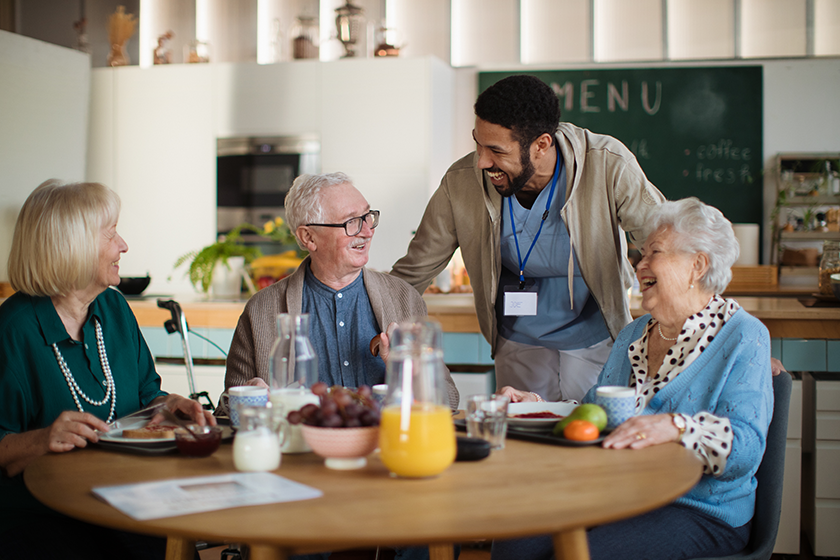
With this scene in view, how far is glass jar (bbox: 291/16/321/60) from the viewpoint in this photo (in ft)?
17.9

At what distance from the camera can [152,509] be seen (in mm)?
987

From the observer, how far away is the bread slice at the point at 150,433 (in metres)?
1.40

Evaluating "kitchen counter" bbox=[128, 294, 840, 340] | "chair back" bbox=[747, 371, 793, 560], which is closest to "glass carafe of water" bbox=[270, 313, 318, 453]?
"chair back" bbox=[747, 371, 793, 560]

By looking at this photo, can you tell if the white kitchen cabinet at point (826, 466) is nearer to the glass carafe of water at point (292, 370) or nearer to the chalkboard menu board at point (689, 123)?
the glass carafe of water at point (292, 370)

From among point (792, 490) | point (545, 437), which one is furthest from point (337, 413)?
point (792, 490)

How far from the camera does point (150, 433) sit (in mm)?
1413

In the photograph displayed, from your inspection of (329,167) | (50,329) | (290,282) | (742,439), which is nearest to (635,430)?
(742,439)

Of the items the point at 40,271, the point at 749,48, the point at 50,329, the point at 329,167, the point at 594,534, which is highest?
the point at 749,48

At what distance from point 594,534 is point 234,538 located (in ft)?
2.69

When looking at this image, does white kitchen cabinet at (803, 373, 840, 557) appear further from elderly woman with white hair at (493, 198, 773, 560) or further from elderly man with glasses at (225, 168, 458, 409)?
elderly man with glasses at (225, 168, 458, 409)

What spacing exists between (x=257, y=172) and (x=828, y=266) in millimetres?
3656

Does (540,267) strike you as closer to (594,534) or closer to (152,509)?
(594,534)

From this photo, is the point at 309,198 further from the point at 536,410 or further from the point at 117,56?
the point at 117,56

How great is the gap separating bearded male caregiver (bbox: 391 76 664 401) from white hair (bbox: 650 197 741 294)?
1.19 feet
